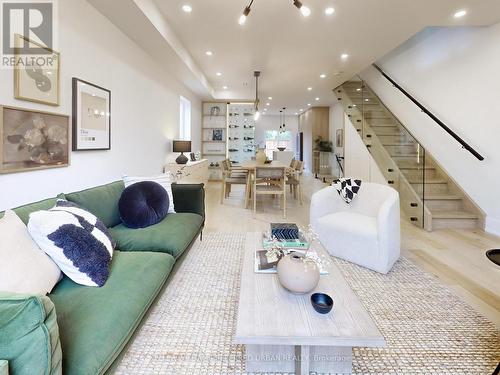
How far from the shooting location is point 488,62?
3840 mm

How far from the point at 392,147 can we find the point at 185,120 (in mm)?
5105

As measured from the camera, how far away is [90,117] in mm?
2932

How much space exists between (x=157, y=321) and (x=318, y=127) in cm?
1089

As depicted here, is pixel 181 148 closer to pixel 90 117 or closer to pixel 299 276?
pixel 90 117

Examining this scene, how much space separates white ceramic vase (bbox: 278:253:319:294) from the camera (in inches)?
56.1

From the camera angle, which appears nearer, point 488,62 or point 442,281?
point 442,281

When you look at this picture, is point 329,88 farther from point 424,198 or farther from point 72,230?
point 72,230

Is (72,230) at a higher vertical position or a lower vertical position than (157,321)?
higher

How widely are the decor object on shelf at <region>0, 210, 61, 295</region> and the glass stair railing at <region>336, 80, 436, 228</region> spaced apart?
442cm

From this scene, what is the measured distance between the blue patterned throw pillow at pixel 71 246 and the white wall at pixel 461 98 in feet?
15.6

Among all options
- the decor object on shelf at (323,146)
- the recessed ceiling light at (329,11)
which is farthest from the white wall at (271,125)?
the recessed ceiling light at (329,11)

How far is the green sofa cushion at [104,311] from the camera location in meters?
1.04

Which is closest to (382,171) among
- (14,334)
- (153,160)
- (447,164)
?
(447,164)

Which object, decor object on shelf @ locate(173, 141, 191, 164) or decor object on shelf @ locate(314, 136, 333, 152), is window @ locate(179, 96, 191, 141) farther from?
decor object on shelf @ locate(314, 136, 333, 152)
